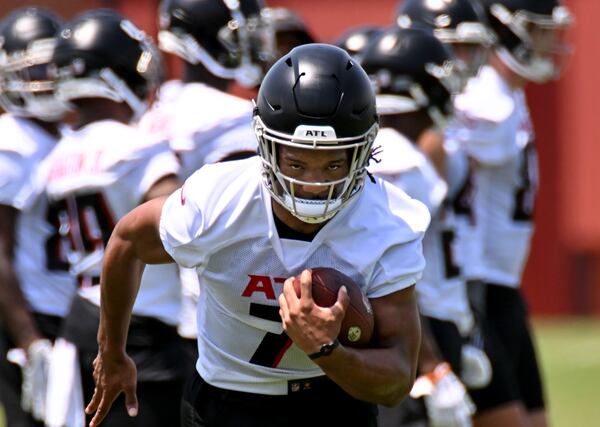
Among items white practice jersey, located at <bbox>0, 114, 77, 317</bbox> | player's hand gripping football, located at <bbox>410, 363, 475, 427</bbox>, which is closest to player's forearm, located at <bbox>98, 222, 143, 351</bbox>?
player's hand gripping football, located at <bbox>410, 363, 475, 427</bbox>

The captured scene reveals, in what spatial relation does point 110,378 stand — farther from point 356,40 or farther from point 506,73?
point 506,73

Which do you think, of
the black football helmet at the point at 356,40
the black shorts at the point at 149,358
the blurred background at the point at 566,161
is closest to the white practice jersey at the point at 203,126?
the black shorts at the point at 149,358

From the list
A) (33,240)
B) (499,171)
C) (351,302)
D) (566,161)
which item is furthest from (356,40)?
(566,161)

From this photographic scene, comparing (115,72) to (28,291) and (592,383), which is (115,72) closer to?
(28,291)

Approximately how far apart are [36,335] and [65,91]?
934 millimetres

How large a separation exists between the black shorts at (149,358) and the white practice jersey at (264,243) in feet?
3.28

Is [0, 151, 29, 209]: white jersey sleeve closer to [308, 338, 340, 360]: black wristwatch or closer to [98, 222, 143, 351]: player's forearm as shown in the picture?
[98, 222, 143, 351]: player's forearm

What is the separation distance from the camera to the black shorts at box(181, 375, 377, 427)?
3.38 metres

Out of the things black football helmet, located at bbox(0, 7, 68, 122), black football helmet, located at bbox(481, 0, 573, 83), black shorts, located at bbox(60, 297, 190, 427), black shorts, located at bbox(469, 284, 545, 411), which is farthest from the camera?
black football helmet, located at bbox(481, 0, 573, 83)

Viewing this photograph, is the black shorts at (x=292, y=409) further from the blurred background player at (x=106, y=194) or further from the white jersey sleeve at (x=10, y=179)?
the white jersey sleeve at (x=10, y=179)

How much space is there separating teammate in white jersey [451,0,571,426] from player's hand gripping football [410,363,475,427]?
0.83m

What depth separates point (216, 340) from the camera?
3461 millimetres

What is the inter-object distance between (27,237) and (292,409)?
6.31 feet

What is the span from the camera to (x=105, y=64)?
4539mm
